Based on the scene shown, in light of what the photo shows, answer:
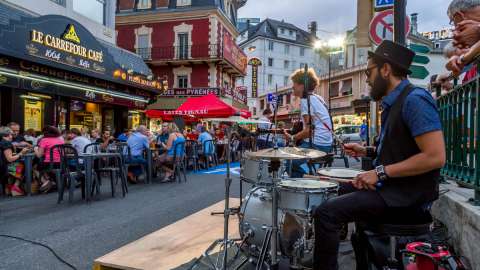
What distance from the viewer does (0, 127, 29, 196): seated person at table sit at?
7.00 meters

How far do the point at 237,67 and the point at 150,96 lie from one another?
14.1m

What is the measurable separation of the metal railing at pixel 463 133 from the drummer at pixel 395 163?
0.48m

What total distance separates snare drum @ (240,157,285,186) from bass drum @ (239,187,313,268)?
0.40 feet

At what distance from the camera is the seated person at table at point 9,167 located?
23.0 feet

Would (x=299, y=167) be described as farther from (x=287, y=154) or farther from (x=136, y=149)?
(x=136, y=149)

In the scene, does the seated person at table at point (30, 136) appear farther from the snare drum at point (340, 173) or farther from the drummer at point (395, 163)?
the drummer at point (395, 163)

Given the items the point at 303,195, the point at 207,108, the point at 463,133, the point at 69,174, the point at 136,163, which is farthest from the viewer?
the point at 207,108

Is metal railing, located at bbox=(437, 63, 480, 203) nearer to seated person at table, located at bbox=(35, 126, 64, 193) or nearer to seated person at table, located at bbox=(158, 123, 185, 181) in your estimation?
seated person at table, located at bbox=(35, 126, 64, 193)

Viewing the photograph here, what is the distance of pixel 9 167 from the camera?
23.5ft

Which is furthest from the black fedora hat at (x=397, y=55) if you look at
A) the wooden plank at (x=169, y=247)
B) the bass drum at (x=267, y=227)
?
the wooden plank at (x=169, y=247)

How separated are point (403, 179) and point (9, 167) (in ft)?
24.5

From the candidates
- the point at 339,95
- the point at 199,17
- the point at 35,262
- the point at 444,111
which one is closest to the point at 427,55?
the point at 444,111

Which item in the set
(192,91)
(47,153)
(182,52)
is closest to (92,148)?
(47,153)

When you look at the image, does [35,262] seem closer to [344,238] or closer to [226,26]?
[344,238]
